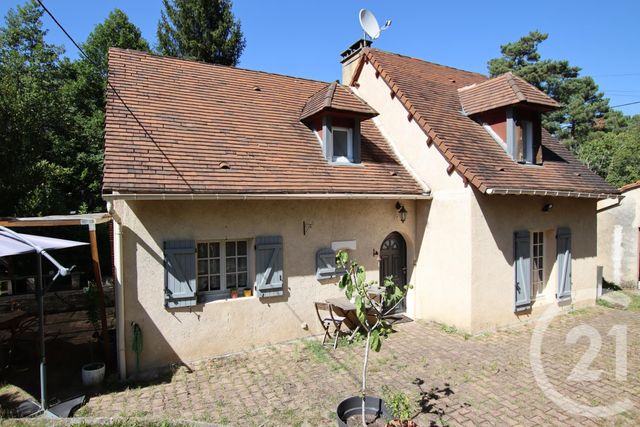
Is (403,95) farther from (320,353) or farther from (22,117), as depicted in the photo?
(22,117)

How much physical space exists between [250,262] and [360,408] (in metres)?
3.97

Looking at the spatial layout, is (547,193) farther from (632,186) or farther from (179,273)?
(179,273)

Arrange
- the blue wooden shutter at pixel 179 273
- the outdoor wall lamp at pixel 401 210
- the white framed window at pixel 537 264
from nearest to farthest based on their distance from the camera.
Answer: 1. the blue wooden shutter at pixel 179 273
2. the outdoor wall lamp at pixel 401 210
3. the white framed window at pixel 537 264

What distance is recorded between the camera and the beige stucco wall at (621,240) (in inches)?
516

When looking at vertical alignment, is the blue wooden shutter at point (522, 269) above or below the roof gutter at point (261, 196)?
below

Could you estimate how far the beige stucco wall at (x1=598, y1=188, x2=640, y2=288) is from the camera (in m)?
13.1

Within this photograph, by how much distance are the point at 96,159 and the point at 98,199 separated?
197 centimetres

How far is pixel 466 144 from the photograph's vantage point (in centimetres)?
962

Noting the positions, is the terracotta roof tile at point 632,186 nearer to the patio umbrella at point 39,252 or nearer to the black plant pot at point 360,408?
the black plant pot at point 360,408

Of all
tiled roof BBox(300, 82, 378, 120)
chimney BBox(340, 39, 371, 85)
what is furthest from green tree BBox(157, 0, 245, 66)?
tiled roof BBox(300, 82, 378, 120)

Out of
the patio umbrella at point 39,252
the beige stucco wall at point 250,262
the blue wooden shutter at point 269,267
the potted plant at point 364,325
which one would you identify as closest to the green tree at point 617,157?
the beige stucco wall at point 250,262

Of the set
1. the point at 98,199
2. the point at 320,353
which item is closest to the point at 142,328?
the point at 320,353

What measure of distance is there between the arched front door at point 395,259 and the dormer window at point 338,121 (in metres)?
2.30

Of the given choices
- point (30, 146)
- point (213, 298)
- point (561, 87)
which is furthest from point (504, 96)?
point (561, 87)
